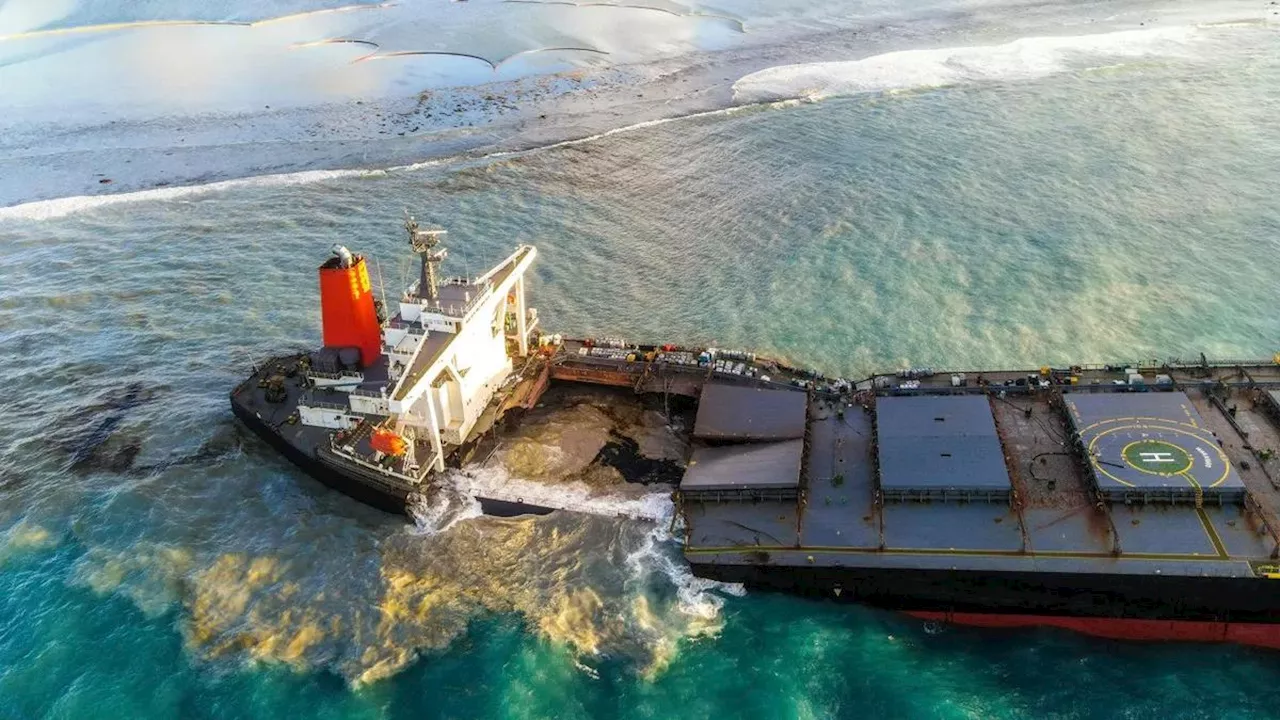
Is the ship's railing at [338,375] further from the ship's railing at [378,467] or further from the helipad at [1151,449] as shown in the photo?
the helipad at [1151,449]

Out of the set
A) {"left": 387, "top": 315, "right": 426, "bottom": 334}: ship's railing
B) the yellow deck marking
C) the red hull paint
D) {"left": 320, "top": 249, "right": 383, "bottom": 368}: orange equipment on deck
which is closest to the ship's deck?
the yellow deck marking

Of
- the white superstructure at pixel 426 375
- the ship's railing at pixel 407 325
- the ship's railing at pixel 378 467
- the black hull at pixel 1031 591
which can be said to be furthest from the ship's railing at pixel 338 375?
the black hull at pixel 1031 591

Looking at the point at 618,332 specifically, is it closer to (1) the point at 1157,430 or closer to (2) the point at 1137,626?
(1) the point at 1157,430

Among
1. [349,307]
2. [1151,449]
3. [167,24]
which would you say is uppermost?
[167,24]

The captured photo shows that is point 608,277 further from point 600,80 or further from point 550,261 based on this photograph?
point 600,80

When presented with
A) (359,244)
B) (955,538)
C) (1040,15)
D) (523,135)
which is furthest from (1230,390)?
(1040,15)

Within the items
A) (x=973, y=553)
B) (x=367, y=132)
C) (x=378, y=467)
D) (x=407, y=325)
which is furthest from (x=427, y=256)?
(x=367, y=132)
